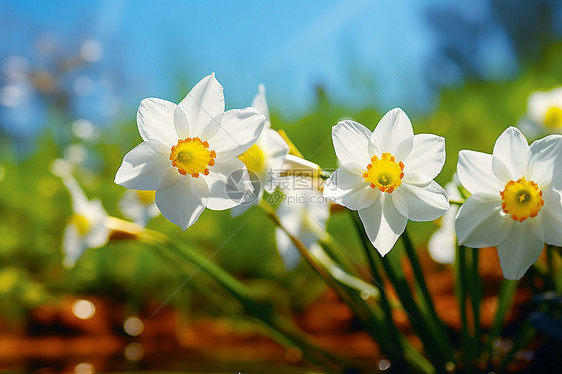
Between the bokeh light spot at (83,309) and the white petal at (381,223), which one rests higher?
the bokeh light spot at (83,309)

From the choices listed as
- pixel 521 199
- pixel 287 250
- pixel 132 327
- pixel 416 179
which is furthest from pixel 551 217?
pixel 132 327

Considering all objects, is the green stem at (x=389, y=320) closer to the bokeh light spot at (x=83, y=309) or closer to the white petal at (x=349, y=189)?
the white petal at (x=349, y=189)

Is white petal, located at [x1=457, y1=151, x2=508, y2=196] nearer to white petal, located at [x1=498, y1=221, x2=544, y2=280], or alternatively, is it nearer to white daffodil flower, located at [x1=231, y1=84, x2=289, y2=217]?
white petal, located at [x1=498, y1=221, x2=544, y2=280]

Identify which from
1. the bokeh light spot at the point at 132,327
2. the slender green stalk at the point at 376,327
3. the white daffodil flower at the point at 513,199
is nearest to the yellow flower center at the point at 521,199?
the white daffodil flower at the point at 513,199

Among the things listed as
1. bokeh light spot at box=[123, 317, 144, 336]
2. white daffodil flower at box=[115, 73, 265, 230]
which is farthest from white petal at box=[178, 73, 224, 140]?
bokeh light spot at box=[123, 317, 144, 336]

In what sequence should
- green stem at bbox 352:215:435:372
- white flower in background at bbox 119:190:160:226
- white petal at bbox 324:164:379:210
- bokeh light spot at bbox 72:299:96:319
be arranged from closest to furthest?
white petal at bbox 324:164:379:210 < green stem at bbox 352:215:435:372 < white flower in background at bbox 119:190:160:226 < bokeh light spot at bbox 72:299:96:319

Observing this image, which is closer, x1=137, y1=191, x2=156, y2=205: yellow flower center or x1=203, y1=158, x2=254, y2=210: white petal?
x1=203, y1=158, x2=254, y2=210: white petal
